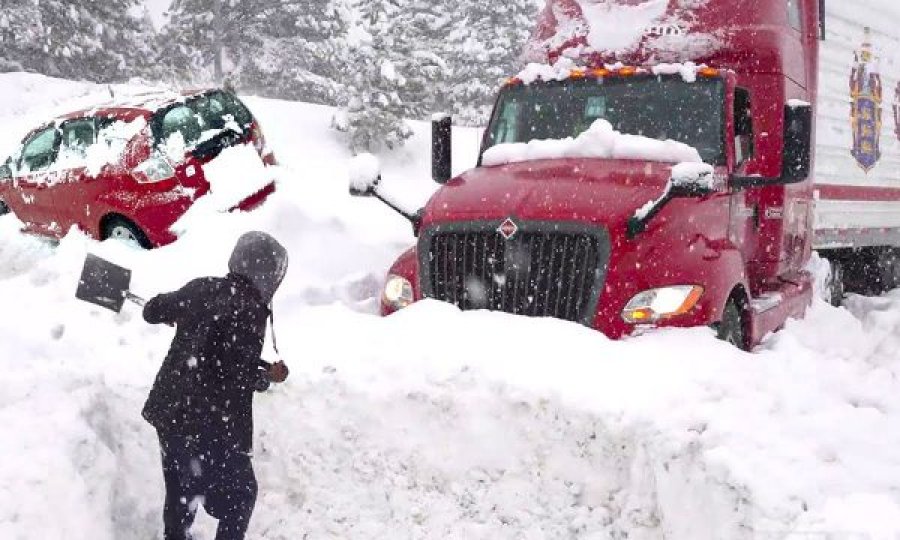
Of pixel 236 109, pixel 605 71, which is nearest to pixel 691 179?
pixel 605 71

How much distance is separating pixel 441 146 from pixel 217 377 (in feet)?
12.2

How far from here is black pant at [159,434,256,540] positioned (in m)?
4.06

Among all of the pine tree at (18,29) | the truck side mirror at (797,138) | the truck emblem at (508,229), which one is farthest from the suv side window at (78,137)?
the pine tree at (18,29)

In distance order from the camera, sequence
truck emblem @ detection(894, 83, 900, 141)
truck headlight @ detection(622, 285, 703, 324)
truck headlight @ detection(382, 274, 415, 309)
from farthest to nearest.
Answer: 1. truck emblem @ detection(894, 83, 900, 141)
2. truck headlight @ detection(382, 274, 415, 309)
3. truck headlight @ detection(622, 285, 703, 324)

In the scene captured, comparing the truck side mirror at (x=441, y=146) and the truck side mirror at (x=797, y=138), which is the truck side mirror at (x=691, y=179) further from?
the truck side mirror at (x=441, y=146)

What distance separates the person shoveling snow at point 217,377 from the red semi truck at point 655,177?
1903 millimetres

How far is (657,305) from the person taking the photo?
5.18 metres

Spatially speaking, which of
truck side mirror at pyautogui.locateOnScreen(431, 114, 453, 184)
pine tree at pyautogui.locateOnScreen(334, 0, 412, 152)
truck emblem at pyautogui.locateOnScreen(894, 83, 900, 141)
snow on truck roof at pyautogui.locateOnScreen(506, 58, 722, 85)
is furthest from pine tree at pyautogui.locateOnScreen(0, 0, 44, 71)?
truck emblem at pyautogui.locateOnScreen(894, 83, 900, 141)

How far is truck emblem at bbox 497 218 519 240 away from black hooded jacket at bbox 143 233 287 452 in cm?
181

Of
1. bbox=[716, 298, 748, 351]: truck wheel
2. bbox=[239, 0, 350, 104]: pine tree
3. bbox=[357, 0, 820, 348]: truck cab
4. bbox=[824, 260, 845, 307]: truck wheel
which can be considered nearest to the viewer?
bbox=[357, 0, 820, 348]: truck cab

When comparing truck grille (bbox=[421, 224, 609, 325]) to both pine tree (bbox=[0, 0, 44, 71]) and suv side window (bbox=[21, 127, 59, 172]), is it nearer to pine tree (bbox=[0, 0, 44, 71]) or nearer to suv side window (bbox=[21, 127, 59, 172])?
suv side window (bbox=[21, 127, 59, 172])

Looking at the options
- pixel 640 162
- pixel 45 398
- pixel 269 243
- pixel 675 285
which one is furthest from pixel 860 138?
pixel 45 398

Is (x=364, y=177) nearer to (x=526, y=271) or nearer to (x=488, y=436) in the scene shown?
(x=526, y=271)

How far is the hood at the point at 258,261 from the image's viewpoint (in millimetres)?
4012
